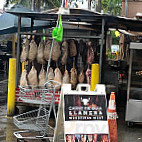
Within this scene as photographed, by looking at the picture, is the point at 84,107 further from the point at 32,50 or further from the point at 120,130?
the point at 32,50

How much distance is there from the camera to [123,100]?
13.1 meters

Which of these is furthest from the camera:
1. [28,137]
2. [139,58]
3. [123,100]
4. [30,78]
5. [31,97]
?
[123,100]

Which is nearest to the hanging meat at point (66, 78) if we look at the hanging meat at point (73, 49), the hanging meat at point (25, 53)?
the hanging meat at point (73, 49)

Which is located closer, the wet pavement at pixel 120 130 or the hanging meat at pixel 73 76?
the wet pavement at pixel 120 130

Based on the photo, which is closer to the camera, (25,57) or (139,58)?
(139,58)

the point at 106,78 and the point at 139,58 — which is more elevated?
the point at 139,58

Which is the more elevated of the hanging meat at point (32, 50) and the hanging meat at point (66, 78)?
the hanging meat at point (32, 50)

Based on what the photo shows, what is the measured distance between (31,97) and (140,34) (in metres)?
12.0

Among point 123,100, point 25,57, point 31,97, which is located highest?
point 25,57

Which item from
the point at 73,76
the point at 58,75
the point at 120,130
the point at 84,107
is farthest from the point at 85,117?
the point at 73,76

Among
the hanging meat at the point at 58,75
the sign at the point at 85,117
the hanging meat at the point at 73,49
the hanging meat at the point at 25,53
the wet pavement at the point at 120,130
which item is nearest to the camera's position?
the sign at the point at 85,117

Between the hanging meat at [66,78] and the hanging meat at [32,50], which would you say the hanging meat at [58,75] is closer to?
the hanging meat at [66,78]

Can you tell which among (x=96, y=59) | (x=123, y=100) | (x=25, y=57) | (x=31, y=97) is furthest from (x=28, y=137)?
(x=123, y=100)

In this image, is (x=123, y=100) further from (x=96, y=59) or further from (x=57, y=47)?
(x=57, y=47)
